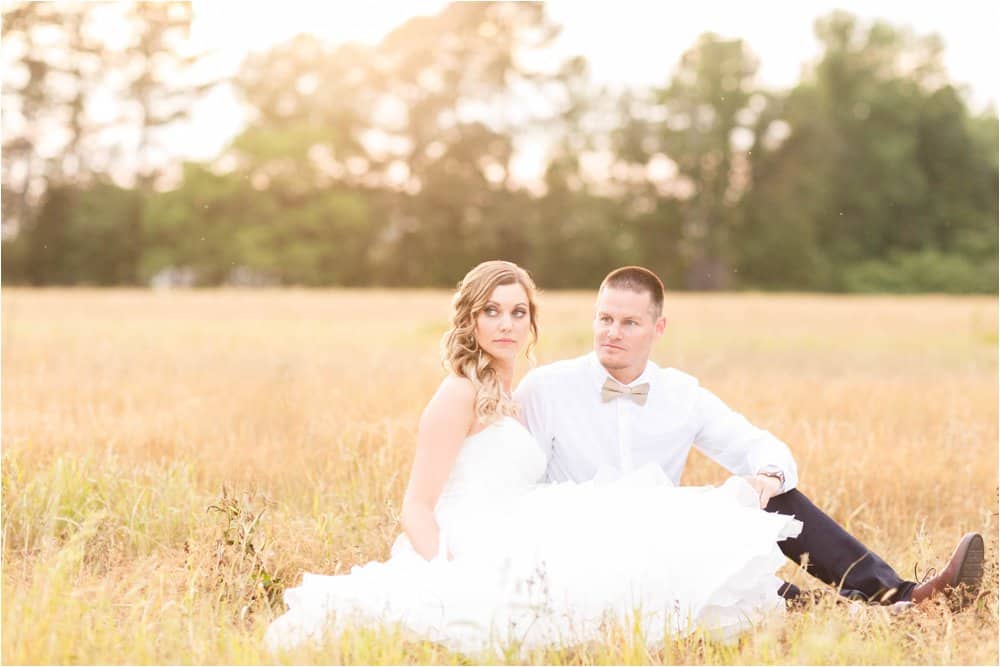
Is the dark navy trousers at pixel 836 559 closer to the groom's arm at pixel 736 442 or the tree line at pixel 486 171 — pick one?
the groom's arm at pixel 736 442

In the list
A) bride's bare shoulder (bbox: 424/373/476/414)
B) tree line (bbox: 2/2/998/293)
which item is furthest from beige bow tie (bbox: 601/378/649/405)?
tree line (bbox: 2/2/998/293)

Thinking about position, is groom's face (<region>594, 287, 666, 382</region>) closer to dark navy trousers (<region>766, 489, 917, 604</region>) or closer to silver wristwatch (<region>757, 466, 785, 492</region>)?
silver wristwatch (<region>757, 466, 785, 492</region>)

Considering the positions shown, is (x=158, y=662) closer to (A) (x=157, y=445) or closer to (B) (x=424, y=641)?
(B) (x=424, y=641)

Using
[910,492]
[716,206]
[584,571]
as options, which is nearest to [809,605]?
[584,571]

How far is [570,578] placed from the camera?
4.12 metres

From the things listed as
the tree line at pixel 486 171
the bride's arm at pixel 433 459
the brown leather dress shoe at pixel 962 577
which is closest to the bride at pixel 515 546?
the bride's arm at pixel 433 459

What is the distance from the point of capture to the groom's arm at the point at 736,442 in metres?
4.85

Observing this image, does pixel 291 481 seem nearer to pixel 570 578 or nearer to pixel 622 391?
pixel 622 391

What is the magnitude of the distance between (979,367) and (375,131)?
30.0 meters

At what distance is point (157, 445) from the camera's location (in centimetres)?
697

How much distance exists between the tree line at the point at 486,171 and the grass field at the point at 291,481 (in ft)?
82.2

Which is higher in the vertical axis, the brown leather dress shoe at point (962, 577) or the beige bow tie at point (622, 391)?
the beige bow tie at point (622, 391)

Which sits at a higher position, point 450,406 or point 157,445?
point 450,406

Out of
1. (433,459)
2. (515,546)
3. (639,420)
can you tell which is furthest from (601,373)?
(515,546)
